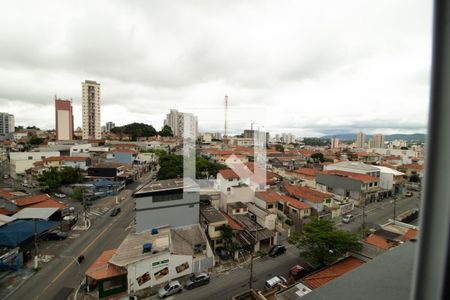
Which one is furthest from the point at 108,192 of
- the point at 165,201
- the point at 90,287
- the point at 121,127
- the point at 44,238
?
the point at 121,127

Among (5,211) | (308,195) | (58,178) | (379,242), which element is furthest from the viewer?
(58,178)

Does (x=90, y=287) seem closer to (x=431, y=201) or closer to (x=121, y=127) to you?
(x=431, y=201)

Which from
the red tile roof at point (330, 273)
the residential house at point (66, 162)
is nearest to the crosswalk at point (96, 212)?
the residential house at point (66, 162)

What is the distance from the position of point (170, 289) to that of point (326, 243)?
4.38 meters

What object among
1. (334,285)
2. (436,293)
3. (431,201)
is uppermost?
(431,201)

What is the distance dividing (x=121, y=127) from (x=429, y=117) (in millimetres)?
42945

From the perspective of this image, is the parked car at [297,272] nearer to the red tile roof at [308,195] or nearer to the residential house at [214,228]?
the residential house at [214,228]

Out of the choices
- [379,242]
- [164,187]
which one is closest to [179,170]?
[164,187]

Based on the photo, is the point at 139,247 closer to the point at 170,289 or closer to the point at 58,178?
the point at 170,289

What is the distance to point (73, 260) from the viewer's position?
688 cm

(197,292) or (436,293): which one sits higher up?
(436,293)

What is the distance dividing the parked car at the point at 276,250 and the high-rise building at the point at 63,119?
33669 millimetres

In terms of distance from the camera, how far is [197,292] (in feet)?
18.5

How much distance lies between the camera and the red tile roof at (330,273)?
15.7ft
